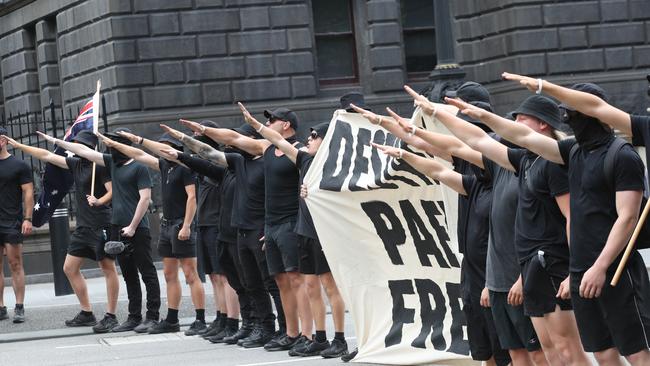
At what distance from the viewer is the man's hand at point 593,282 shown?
6949mm

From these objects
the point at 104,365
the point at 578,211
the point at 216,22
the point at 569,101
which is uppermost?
the point at 216,22

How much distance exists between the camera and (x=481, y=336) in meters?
8.68

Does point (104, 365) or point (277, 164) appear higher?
point (277, 164)

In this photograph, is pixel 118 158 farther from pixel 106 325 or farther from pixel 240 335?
pixel 240 335

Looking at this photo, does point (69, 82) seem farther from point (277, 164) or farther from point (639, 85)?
point (277, 164)

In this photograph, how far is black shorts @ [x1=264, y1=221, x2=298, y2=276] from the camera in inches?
469

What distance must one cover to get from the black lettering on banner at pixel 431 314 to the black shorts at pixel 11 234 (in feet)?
20.4

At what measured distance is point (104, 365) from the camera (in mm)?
12109

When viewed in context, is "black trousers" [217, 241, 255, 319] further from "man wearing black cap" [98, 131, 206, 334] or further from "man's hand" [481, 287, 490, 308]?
"man's hand" [481, 287, 490, 308]

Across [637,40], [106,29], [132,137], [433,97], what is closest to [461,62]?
[637,40]

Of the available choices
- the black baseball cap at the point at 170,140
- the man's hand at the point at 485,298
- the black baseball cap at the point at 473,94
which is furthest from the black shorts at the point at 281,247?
the man's hand at the point at 485,298

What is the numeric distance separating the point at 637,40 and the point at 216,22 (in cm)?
759

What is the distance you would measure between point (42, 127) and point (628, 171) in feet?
68.3

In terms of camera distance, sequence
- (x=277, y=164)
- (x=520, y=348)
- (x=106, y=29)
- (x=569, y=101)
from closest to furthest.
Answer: (x=569, y=101)
(x=520, y=348)
(x=277, y=164)
(x=106, y=29)
